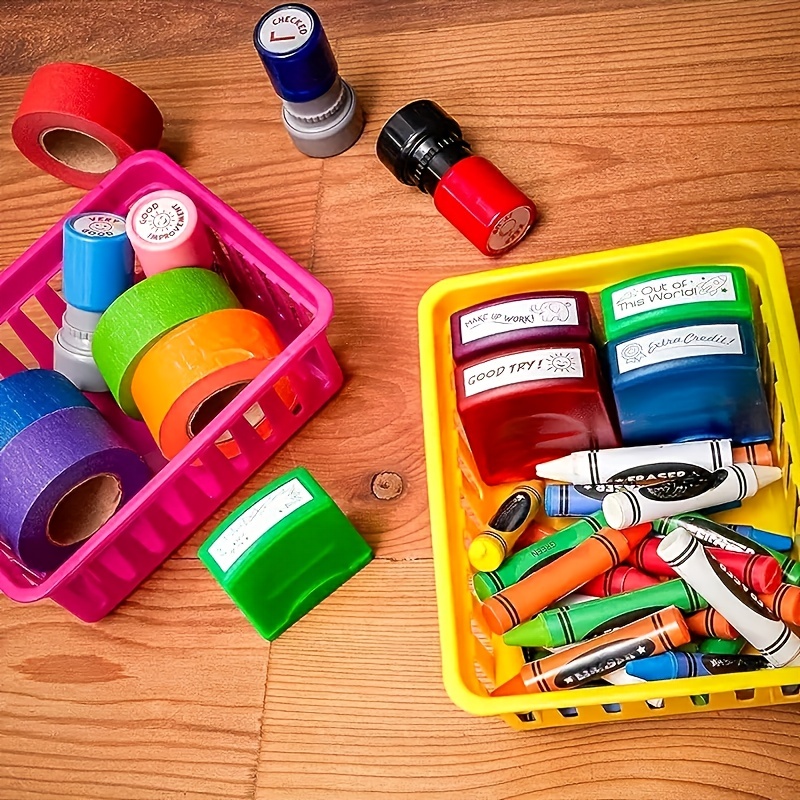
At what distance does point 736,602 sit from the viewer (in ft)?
1.70

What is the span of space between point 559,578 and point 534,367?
124 mm

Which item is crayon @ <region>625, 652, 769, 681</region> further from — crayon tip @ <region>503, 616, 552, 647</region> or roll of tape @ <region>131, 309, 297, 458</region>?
roll of tape @ <region>131, 309, 297, 458</region>

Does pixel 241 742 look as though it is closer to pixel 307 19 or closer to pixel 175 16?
pixel 307 19

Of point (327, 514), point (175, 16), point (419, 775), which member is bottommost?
point (419, 775)

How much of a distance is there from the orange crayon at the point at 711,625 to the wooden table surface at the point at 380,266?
0.22 feet

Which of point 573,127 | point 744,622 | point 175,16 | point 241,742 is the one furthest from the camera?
point 175,16

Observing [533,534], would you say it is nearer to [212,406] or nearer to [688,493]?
[688,493]

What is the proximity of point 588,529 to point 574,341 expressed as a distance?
0.38 feet

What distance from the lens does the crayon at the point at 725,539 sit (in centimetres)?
54

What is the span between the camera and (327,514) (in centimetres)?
60

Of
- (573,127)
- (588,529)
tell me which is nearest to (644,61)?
(573,127)

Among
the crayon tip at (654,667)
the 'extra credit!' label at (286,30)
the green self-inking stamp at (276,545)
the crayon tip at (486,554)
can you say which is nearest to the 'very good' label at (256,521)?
the green self-inking stamp at (276,545)

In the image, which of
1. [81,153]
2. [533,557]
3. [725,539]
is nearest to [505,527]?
[533,557]

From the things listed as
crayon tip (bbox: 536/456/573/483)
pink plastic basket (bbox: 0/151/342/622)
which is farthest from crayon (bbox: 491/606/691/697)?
pink plastic basket (bbox: 0/151/342/622)
